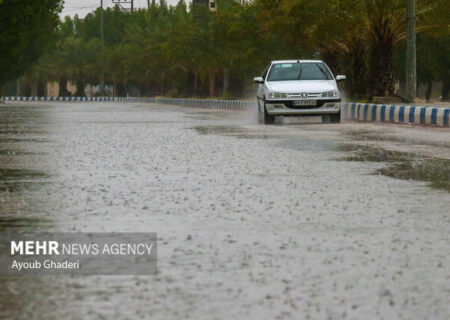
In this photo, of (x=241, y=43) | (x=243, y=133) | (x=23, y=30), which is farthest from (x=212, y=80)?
(x=243, y=133)

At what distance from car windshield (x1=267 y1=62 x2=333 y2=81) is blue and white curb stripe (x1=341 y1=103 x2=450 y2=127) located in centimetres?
229

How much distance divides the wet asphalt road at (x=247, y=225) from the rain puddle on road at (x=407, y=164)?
1.0 inches

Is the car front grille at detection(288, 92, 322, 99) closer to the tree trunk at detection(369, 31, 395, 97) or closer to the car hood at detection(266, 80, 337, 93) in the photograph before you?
the car hood at detection(266, 80, 337, 93)

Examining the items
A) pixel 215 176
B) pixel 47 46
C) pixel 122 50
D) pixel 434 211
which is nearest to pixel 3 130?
pixel 215 176

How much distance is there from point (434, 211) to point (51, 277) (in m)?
3.92

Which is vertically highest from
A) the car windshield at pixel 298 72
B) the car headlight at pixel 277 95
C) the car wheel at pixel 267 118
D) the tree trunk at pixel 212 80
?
the car windshield at pixel 298 72

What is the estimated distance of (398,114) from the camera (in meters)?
29.5

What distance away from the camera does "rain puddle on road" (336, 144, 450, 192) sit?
11.6m

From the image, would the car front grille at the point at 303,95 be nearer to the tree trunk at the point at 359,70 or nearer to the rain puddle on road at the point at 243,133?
the rain puddle on road at the point at 243,133

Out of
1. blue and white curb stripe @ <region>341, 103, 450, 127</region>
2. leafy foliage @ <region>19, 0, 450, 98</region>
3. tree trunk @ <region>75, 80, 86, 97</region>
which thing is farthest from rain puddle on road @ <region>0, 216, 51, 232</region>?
tree trunk @ <region>75, 80, 86, 97</region>

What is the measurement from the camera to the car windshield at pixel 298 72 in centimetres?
2881

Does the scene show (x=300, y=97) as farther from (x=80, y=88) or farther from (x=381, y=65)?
(x=80, y=88)

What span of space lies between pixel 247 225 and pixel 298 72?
21.4 meters

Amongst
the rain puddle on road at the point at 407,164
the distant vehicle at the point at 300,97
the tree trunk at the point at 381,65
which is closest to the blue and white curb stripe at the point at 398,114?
the distant vehicle at the point at 300,97
